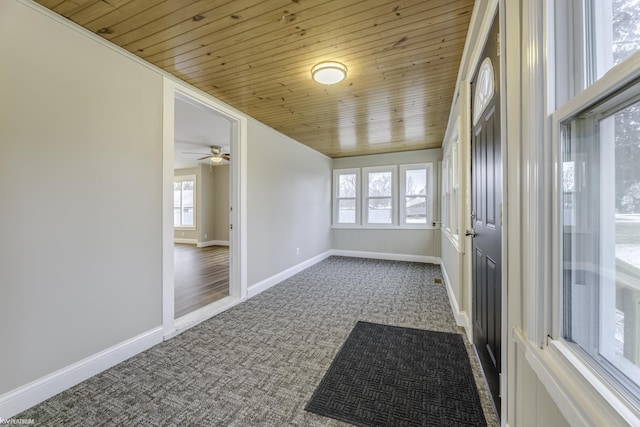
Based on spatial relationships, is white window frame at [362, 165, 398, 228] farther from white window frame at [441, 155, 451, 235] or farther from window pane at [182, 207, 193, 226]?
window pane at [182, 207, 193, 226]

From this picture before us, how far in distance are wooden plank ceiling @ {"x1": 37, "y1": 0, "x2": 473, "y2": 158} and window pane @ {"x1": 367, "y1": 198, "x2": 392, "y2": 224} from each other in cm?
280

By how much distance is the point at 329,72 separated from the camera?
2238 mm

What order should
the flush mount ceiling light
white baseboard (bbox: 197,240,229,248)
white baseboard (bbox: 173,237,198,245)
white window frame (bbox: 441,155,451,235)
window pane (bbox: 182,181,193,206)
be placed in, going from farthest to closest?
1. window pane (bbox: 182,181,193,206)
2. white baseboard (bbox: 173,237,198,245)
3. white baseboard (bbox: 197,240,229,248)
4. white window frame (bbox: 441,155,451,235)
5. the flush mount ceiling light

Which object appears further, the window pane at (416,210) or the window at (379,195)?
the window at (379,195)

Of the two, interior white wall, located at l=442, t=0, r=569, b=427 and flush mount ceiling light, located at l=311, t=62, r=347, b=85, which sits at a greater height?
flush mount ceiling light, located at l=311, t=62, r=347, b=85

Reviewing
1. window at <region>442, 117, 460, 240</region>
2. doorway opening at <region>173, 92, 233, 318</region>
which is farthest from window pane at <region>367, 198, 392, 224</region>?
doorway opening at <region>173, 92, 233, 318</region>

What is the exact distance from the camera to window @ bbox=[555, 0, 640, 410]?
0.56 meters

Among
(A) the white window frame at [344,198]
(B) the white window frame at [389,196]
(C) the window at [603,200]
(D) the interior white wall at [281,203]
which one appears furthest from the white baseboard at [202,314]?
(B) the white window frame at [389,196]

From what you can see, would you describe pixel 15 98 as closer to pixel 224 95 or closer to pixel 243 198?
pixel 224 95

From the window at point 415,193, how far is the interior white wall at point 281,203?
5.84 ft

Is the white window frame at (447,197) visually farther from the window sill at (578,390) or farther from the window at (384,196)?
the window sill at (578,390)

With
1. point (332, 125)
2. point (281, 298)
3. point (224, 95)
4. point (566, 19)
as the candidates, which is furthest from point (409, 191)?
point (566, 19)

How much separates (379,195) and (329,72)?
3.98 metres

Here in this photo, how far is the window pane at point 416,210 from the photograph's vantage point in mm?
5520
